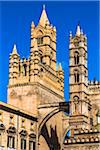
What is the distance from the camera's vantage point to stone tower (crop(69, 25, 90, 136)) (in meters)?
57.4

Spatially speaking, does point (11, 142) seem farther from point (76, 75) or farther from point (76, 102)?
point (76, 75)

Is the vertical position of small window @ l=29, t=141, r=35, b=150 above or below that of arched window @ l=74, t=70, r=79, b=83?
below

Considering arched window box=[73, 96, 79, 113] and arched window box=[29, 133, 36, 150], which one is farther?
arched window box=[29, 133, 36, 150]

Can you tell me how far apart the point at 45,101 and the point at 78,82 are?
29.2 feet

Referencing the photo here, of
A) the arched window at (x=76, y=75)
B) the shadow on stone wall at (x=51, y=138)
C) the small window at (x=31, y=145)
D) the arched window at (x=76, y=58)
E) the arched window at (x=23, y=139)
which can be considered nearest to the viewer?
the arched window at (x=23, y=139)

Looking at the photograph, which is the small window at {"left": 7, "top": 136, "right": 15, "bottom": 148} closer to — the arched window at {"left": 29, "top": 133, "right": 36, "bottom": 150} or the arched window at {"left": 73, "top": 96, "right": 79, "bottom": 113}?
the arched window at {"left": 29, "top": 133, "right": 36, "bottom": 150}

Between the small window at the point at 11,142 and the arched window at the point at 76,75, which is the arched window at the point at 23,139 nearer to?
the small window at the point at 11,142

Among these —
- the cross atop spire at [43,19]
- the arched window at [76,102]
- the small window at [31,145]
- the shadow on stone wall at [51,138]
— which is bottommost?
the small window at [31,145]

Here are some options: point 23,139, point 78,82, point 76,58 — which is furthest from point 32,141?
point 76,58

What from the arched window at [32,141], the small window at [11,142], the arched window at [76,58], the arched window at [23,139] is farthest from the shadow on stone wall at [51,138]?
the arched window at [76,58]

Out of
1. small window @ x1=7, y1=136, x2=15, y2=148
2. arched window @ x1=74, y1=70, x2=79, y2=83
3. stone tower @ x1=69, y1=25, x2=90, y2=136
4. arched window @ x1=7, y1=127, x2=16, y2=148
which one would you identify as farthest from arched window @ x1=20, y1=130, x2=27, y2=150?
arched window @ x1=74, y1=70, x2=79, y2=83

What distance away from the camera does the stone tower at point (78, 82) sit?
188 ft

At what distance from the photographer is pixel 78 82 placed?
60.4 m

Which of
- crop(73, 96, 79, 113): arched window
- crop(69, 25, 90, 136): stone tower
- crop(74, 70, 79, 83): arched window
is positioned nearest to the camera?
crop(69, 25, 90, 136): stone tower
